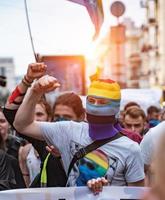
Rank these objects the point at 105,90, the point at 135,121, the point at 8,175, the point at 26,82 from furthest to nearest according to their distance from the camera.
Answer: the point at 135,121, the point at 8,175, the point at 26,82, the point at 105,90

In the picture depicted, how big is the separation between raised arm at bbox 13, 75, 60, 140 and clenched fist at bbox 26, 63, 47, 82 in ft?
0.18

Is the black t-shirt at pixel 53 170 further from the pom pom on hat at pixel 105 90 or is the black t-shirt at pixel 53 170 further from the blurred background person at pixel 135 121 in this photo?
the blurred background person at pixel 135 121

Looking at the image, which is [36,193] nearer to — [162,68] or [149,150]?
[149,150]

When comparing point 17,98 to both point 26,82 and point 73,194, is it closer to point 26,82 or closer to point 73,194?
point 26,82

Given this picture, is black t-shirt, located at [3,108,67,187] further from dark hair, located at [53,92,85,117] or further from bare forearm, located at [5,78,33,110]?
dark hair, located at [53,92,85,117]

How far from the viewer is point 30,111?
10.2 ft

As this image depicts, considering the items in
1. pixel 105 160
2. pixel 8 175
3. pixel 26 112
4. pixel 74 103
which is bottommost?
pixel 8 175

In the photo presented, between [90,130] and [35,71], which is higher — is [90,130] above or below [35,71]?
below

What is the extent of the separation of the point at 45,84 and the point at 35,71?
0.44ft

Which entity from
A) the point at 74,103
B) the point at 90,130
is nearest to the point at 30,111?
the point at 90,130

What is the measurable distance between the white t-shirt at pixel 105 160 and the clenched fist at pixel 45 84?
0.26 metres

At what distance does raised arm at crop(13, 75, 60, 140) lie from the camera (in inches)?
121

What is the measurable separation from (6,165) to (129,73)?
88.4m

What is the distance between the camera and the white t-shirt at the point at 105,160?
2.85 meters
